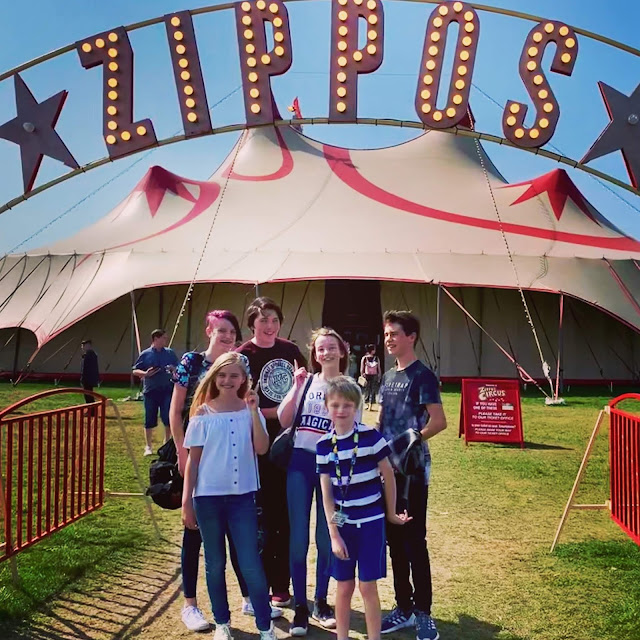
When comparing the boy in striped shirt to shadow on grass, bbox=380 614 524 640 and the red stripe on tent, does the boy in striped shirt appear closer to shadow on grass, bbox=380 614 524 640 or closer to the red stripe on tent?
shadow on grass, bbox=380 614 524 640

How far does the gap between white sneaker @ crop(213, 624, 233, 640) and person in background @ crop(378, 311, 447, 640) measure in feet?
2.28

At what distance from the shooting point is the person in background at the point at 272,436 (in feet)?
11.2

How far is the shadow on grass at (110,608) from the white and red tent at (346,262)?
9949 mm

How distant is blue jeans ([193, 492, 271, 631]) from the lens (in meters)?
2.90

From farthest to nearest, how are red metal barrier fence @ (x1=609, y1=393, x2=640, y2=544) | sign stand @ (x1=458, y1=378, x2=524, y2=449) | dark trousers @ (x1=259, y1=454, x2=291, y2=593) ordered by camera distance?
sign stand @ (x1=458, y1=378, x2=524, y2=449) → red metal barrier fence @ (x1=609, y1=393, x2=640, y2=544) → dark trousers @ (x1=259, y1=454, x2=291, y2=593)

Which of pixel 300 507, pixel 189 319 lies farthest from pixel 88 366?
pixel 300 507

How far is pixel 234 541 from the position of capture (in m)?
2.94

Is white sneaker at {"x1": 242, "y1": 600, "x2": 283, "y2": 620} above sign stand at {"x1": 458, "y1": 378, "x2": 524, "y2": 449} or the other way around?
the other way around

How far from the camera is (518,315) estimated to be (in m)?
15.6

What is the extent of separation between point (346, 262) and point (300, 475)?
11218mm

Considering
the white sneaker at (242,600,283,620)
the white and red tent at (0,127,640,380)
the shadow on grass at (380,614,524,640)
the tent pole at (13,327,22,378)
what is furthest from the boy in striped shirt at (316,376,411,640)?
the tent pole at (13,327,22,378)

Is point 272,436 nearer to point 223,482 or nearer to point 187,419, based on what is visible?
point 187,419

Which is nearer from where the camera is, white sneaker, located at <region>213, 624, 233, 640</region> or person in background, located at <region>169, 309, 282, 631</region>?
white sneaker, located at <region>213, 624, 233, 640</region>

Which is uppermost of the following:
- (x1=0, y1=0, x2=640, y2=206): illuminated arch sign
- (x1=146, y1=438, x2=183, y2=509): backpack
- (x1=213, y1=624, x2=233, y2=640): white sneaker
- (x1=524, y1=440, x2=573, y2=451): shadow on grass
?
(x1=0, y1=0, x2=640, y2=206): illuminated arch sign
